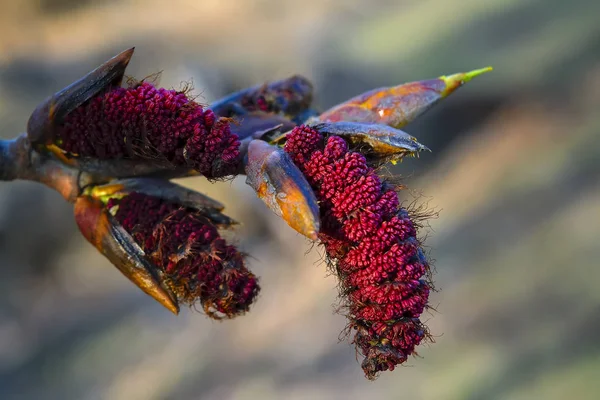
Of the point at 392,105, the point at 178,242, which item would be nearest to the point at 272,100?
the point at 392,105

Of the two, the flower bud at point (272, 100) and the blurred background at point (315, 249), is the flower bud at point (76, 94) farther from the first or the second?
the blurred background at point (315, 249)

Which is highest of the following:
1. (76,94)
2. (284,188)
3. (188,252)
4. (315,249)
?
(76,94)

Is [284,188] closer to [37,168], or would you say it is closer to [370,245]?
[370,245]

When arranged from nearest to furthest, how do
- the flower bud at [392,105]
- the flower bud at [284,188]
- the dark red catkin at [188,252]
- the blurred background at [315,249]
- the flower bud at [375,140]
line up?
the flower bud at [284,188]
the flower bud at [375,140]
the dark red catkin at [188,252]
the flower bud at [392,105]
the blurred background at [315,249]

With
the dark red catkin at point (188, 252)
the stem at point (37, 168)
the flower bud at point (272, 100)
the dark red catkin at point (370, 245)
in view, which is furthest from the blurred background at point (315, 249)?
the dark red catkin at point (370, 245)

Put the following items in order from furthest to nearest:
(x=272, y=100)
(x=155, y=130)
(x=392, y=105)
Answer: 1. (x=272, y=100)
2. (x=392, y=105)
3. (x=155, y=130)

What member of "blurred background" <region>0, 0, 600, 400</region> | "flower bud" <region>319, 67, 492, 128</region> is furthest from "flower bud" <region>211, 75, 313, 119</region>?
"blurred background" <region>0, 0, 600, 400</region>

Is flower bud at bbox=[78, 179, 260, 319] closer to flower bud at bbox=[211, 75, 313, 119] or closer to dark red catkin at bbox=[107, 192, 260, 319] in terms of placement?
dark red catkin at bbox=[107, 192, 260, 319]
